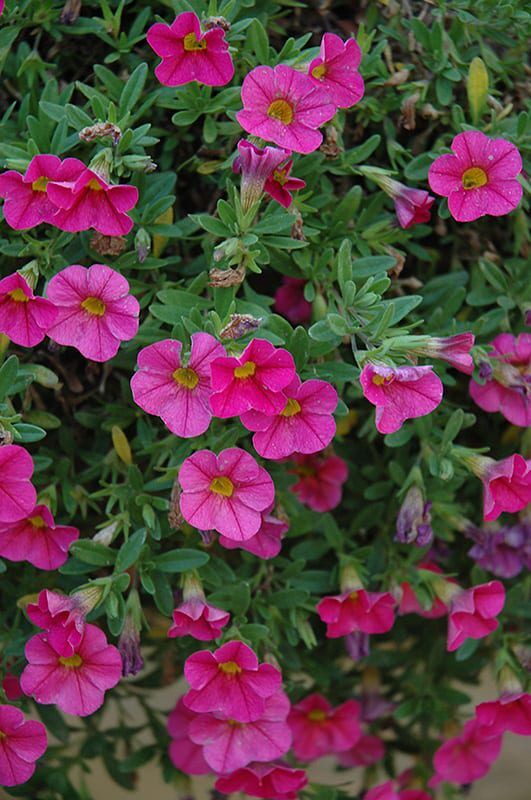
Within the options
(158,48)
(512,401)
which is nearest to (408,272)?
(512,401)

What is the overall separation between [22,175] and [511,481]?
628 mm

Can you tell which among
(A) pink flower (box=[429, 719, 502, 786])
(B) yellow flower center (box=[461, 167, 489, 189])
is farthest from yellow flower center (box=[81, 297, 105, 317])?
(A) pink flower (box=[429, 719, 502, 786])

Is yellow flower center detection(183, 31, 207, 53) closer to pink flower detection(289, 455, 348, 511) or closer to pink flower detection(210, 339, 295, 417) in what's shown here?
pink flower detection(210, 339, 295, 417)

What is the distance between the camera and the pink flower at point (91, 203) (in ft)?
3.33

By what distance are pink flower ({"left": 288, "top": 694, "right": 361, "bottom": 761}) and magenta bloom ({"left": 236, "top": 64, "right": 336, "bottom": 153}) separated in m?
0.80

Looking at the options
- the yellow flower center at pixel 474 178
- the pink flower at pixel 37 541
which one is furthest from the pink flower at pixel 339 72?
the pink flower at pixel 37 541

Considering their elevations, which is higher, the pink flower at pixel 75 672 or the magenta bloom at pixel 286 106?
the magenta bloom at pixel 286 106

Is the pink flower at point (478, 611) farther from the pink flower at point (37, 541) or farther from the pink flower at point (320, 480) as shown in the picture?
the pink flower at point (37, 541)

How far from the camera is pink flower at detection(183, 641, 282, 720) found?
1.15m

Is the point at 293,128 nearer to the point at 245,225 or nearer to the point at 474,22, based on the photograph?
the point at 245,225

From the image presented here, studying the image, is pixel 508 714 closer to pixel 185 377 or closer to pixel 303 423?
pixel 303 423

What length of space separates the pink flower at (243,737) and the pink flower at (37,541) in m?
0.26

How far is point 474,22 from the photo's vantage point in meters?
1.29

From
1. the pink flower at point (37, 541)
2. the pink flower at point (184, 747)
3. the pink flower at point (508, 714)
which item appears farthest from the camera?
the pink flower at point (184, 747)
